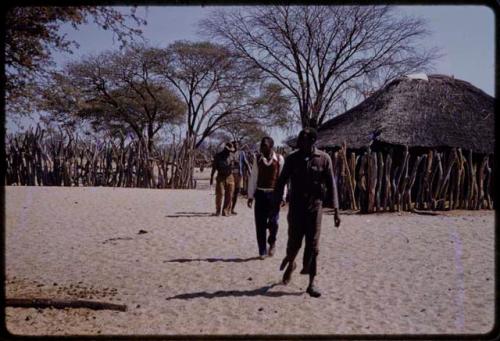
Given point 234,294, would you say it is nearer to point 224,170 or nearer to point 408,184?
point 224,170

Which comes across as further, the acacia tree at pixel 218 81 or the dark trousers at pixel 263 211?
the acacia tree at pixel 218 81

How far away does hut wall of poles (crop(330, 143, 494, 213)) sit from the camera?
1200 centimetres

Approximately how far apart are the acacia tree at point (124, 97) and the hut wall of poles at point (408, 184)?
16642mm

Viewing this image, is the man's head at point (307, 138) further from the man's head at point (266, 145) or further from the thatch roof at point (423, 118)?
the thatch roof at point (423, 118)

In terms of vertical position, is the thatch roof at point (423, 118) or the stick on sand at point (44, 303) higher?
the thatch roof at point (423, 118)

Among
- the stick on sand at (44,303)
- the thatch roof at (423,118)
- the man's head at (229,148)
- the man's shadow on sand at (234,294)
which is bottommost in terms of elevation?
the man's shadow on sand at (234,294)

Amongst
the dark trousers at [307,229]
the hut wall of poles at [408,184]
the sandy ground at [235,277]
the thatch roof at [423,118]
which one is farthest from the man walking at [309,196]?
the thatch roof at [423,118]

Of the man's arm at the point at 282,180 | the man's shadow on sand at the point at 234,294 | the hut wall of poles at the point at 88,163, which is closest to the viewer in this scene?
the man's shadow on sand at the point at 234,294

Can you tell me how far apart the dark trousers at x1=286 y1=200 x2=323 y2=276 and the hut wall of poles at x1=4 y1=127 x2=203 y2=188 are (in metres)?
14.2

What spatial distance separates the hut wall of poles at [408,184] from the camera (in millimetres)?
12000

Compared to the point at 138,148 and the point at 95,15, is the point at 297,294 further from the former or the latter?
the point at 138,148

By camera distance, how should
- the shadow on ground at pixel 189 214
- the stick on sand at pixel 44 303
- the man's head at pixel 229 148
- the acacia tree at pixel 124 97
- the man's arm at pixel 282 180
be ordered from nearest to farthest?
the stick on sand at pixel 44 303, the man's arm at pixel 282 180, the man's head at pixel 229 148, the shadow on ground at pixel 189 214, the acacia tree at pixel 124 97

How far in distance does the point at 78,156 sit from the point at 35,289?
14.5m

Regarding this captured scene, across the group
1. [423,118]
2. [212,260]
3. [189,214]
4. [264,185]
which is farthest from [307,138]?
[423,118]
